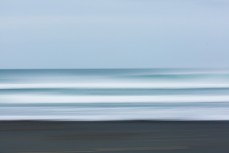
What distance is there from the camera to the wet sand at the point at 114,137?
3617 mm

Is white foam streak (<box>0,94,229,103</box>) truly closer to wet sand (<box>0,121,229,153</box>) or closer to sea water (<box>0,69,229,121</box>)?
sea water (<box>0,69,229,121</box>)

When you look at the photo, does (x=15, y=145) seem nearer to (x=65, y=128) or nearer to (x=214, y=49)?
(x=65, y=128)

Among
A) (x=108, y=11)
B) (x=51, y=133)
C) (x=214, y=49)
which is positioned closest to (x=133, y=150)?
(x=51, y=133)

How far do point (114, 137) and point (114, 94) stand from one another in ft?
4.42

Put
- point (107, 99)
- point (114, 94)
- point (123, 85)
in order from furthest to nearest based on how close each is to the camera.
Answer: point (123, 85), point (114, 94), point (107, 99)

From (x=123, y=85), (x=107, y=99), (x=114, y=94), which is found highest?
(x=123, y=85)

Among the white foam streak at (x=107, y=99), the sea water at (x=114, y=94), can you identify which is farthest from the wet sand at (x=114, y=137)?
the white foam streak at (x=107, y=99)

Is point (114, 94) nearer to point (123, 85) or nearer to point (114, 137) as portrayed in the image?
point (123, 85)

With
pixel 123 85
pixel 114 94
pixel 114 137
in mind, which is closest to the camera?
pixel 114 137

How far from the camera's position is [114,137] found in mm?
3848

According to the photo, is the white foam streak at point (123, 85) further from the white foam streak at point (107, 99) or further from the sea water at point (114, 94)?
the white foam streak at point (107, 99)

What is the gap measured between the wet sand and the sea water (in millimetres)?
182

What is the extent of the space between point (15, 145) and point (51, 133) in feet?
1.05

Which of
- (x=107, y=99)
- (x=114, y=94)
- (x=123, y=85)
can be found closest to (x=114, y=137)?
(x=107, y=99)
